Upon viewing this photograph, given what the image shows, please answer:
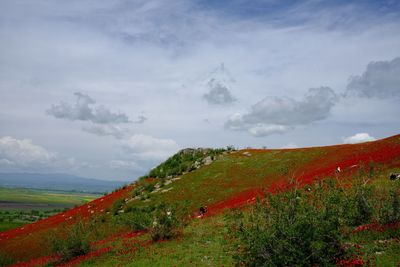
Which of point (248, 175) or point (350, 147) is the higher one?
point (350, 147)

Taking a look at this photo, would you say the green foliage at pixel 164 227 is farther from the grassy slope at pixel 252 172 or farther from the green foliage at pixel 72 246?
the green foliage at pixel 72 246

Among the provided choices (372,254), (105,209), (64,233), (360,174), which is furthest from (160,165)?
(372,254)

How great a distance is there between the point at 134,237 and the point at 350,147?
31929 mm

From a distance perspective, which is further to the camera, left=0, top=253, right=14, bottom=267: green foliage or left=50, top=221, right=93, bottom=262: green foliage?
left=0, top=253, right=14, bottom=267: green foliage

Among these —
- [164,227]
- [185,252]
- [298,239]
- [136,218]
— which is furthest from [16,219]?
[298,239]

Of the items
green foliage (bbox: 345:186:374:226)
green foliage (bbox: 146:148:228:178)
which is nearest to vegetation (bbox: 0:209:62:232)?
green foliage (bbox: 146:148:228:178)

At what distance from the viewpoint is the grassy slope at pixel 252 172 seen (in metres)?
36.3

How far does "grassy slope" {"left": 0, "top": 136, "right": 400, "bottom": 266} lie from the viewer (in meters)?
36.3

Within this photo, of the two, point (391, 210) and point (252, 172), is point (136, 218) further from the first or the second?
point (391, 210)

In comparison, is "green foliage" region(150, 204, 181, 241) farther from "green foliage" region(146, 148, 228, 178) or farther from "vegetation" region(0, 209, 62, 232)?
"vegetation" region(0, 209, 62, 232)

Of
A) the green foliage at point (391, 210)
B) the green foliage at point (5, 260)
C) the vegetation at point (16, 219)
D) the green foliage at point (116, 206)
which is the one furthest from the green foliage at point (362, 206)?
the vegetation at point (16, 219)

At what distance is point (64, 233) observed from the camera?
37719mm

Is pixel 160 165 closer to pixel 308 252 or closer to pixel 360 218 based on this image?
pixel 360 218

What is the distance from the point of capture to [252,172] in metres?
46.8
